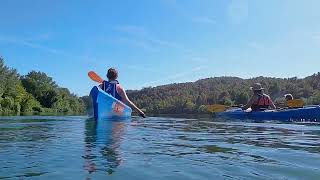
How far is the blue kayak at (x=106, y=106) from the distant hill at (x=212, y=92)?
164ft

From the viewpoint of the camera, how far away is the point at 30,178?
406 cm

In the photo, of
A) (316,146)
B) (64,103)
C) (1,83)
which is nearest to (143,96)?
(64,103)

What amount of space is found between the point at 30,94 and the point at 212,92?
52443 mm

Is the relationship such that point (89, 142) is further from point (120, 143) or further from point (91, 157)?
point (91, 157)

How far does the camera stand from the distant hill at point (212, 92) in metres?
87.2

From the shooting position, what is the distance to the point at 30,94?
299 feet

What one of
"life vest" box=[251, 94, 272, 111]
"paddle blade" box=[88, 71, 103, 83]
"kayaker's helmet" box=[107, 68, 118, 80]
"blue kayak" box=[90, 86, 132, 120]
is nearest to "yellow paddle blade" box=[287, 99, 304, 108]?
"life vest" box=[251, 94, 272, 111]

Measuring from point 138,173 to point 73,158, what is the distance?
46.4 inches

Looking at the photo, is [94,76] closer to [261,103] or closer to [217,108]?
[261,103]

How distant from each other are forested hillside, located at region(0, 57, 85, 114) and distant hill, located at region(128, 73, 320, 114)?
2012 centimetres

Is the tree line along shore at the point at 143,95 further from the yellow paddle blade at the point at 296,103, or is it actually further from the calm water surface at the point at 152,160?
the calm water surface at the point at 152,160

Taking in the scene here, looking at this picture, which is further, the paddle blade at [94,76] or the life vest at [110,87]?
the paddle blade at [94,76]

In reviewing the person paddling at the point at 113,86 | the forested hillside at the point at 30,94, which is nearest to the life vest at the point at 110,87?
the person paddling at the point at 113,86

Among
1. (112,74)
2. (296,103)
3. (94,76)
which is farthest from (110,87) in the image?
(296,103)
